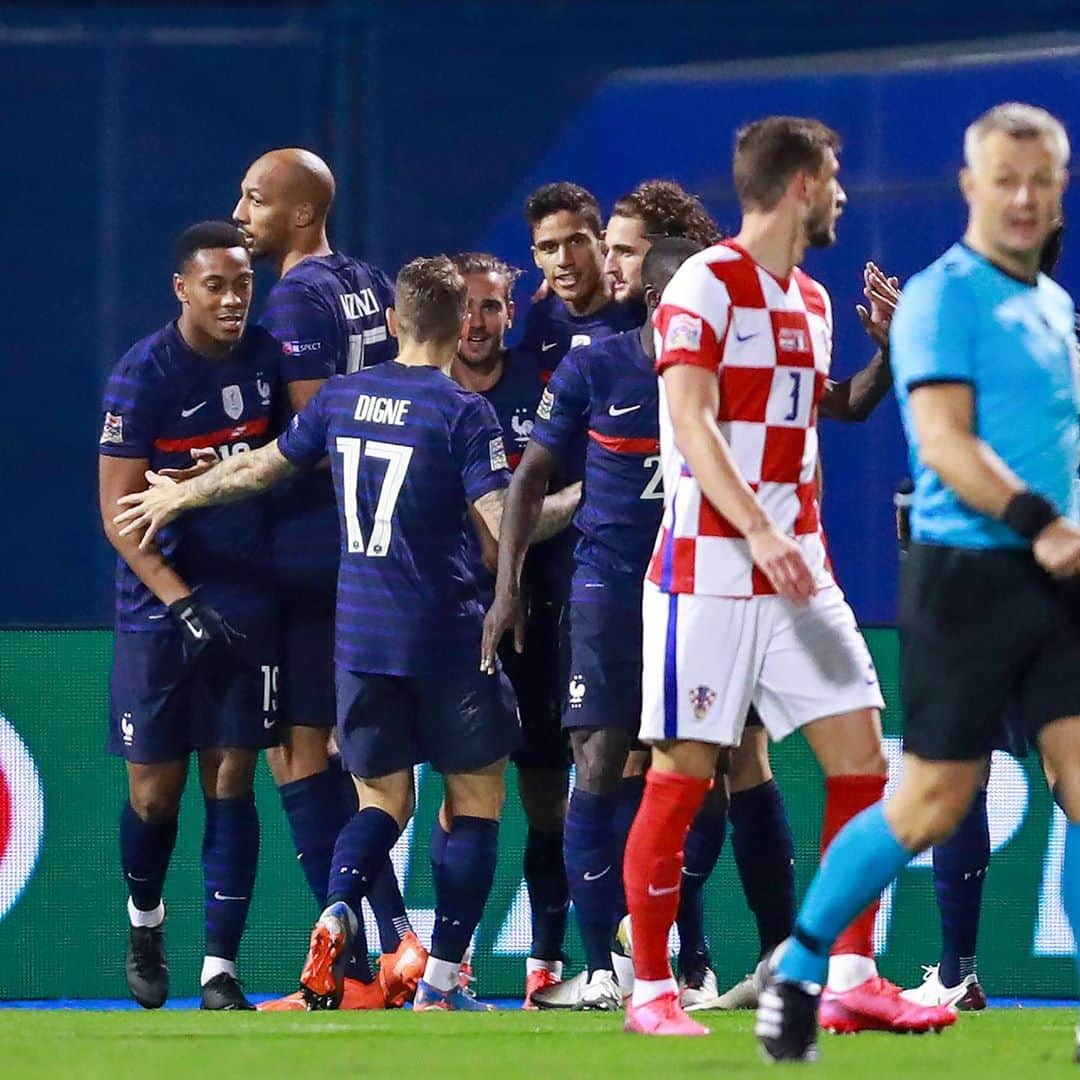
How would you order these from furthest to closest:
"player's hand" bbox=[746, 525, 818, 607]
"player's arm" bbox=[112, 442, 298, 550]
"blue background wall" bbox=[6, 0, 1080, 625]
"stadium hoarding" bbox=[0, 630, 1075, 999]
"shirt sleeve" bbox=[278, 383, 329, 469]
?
"blue background wall" bbox=[6, 0, 1080, 625], "stadium hoarding" bbox=[0, 630, 1075, 999], "player's arm" bbox=[112, 442, 298, 550], "shirt sleeve" bbox=[278, 383, 329, 469], "player's hand" bbox=[746, 525, 818, 607]

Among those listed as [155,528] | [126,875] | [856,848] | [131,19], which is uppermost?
[131,19]

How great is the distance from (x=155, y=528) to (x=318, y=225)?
49.9 inches

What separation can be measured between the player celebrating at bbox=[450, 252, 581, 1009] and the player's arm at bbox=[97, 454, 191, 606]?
2.90 ft

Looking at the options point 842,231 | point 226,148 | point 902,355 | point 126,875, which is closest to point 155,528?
point 126,875

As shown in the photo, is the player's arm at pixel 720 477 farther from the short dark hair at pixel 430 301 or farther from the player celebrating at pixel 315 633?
the player celebrating at pixel 315 633

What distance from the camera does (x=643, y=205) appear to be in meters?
6.76

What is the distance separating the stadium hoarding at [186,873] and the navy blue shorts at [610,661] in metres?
1.35

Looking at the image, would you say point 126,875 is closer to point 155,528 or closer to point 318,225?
point 155,528

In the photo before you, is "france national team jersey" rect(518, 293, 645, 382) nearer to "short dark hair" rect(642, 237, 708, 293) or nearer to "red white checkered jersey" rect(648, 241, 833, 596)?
"short dark hair" rect(642, 237, 708, 293)

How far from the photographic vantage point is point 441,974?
6.52 metres

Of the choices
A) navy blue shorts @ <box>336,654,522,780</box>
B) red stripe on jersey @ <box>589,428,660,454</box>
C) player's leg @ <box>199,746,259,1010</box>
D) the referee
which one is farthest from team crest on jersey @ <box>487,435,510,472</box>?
the referee

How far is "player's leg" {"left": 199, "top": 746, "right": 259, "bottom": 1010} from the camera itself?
693 centimetres

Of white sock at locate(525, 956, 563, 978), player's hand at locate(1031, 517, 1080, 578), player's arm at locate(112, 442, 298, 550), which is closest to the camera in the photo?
player's hand at locate(1031, 517, 1080, 578)

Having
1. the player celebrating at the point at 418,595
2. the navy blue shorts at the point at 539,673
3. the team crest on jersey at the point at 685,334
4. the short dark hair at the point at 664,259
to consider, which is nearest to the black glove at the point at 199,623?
the player celebrating at the point at 418,595
